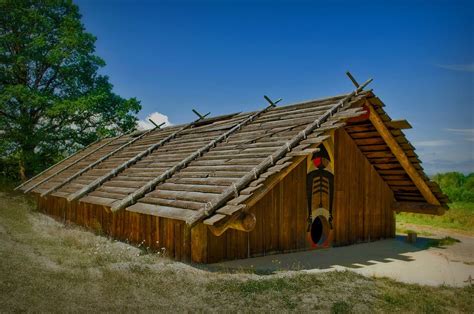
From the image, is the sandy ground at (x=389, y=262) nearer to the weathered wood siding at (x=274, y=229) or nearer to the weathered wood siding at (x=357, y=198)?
the weathered wood siding at (x=274, y=229)

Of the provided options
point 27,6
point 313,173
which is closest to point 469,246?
point 313,173

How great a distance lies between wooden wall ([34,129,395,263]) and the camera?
9062 millimetres

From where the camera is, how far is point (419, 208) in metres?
13.2

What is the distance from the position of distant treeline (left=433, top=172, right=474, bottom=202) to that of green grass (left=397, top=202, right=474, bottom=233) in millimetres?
3816

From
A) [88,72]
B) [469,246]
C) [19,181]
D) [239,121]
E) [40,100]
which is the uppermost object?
[88,72]

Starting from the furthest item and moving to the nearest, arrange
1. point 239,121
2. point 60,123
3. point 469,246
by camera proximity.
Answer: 1. point 60,123
2. point 239,121
3. point 469,246

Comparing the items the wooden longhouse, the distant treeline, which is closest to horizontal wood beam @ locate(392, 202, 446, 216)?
the wooden longhouse

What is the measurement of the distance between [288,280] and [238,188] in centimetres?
205

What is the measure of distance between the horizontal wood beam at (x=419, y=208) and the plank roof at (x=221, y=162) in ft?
0.71

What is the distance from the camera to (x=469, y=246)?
1262 cm

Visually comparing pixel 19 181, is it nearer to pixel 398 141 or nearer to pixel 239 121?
pixel 239 121

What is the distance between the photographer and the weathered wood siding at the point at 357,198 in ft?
39.2

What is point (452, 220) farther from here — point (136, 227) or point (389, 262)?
point (136, 227)

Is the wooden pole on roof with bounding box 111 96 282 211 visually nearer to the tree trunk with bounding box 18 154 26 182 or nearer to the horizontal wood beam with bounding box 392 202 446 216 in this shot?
the horizontal wood beam with bounding box 392 202 446 216
